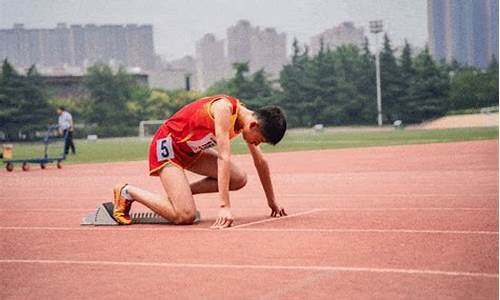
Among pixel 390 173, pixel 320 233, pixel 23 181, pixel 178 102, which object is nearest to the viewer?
pixel 320 233

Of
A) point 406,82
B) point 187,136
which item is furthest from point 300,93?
point 187,136

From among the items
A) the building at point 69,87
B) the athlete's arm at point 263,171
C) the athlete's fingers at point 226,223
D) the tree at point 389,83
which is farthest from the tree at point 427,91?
the building at point 69,87

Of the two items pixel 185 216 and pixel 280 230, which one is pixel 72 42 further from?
pixel 280 230

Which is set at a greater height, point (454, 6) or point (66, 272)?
point (454, 6)

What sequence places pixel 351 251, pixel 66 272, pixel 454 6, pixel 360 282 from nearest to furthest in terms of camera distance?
pixel 360 282
pixel 66 272
pixel 351 251
pixel 454 6

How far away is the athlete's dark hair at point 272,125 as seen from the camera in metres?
5.85

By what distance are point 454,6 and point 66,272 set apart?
15.6 ft

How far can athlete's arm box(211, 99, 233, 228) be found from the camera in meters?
5.95

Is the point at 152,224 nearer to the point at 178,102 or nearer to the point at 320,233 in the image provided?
the point at 320,233

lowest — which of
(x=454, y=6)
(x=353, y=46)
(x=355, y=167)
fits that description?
(x=355, y=167)

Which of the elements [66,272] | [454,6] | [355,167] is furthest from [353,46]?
[66,272]

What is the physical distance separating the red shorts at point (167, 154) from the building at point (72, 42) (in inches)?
138

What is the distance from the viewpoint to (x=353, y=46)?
53.4 m

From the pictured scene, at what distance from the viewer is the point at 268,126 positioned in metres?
5.87
